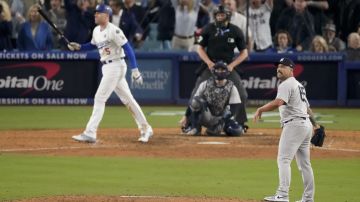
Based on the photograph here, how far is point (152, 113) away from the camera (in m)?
22.2

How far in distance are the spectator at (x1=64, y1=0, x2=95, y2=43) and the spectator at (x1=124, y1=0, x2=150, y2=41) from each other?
1013 millimetres

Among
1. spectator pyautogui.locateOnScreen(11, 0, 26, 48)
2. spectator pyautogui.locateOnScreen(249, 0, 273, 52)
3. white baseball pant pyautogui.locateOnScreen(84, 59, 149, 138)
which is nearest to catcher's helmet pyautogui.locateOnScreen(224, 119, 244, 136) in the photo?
white baseball pant pyautogui.locateOnScreen(84, 59, 149, 138)

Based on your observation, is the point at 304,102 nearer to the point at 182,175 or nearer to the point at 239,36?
the point at 182,175

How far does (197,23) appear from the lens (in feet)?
77.4

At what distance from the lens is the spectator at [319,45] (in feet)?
74.1

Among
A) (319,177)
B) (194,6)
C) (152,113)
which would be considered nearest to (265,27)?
(194,6)

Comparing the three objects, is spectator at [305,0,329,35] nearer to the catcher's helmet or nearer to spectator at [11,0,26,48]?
the catcher's helmet

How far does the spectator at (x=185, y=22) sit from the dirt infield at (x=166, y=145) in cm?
502

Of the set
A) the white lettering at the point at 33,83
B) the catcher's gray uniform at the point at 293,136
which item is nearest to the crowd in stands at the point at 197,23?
the white lettering at the point at 33,83

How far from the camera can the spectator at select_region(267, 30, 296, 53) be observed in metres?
22.7

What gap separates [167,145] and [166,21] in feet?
24.7

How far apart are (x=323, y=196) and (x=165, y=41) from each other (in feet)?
43.1

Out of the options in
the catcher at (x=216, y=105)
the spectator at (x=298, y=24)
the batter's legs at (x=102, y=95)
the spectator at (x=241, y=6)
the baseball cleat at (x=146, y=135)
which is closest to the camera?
the batter's legs at (x=102, y=95)

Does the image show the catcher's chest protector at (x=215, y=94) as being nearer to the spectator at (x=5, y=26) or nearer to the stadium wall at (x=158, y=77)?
the stadium wall at (x=158, y=77)
